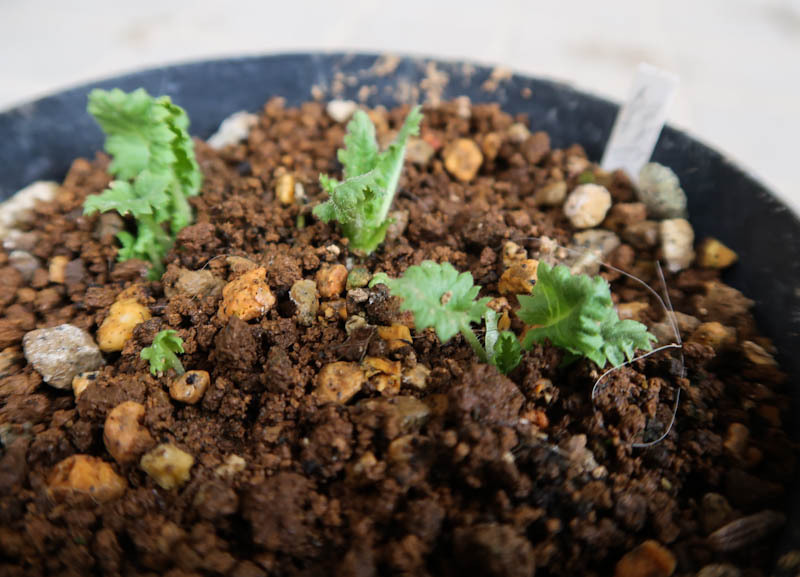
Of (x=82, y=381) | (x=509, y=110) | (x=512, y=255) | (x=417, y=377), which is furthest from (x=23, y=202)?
(x=509, y=110)

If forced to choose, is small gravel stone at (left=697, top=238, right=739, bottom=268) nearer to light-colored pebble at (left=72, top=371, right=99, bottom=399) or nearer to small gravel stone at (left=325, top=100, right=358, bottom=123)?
small gravel stone at (left=325, top=100, right=358, bottom=123)

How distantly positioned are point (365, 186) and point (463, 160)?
2.02 feet

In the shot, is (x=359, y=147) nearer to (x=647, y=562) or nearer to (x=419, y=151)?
(x=419, y=151)

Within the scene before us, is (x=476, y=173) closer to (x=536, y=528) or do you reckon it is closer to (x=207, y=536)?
(x=536, y=528)

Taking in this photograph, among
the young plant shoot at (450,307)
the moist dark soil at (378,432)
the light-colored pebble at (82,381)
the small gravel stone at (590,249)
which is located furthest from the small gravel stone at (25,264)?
the small gravel stone at (590,249)

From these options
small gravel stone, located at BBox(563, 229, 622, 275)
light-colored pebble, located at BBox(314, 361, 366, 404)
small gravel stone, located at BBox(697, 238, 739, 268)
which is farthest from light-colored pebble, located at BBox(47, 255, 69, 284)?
small gravel stone, located at BBox(697, 238, 739, 268)

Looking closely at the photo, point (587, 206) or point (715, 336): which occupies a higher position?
point (587, 206)

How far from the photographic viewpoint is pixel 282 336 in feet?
3.76

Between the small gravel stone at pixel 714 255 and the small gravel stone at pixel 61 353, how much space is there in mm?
1493

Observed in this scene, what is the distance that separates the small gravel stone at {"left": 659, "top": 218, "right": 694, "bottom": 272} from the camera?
1426 millimetres

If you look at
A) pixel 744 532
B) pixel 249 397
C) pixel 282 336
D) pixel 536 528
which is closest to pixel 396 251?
pixel 282 336

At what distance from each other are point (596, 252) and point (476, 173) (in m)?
0.48

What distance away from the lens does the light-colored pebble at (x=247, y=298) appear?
1169mm

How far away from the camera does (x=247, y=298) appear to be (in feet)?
3.85
